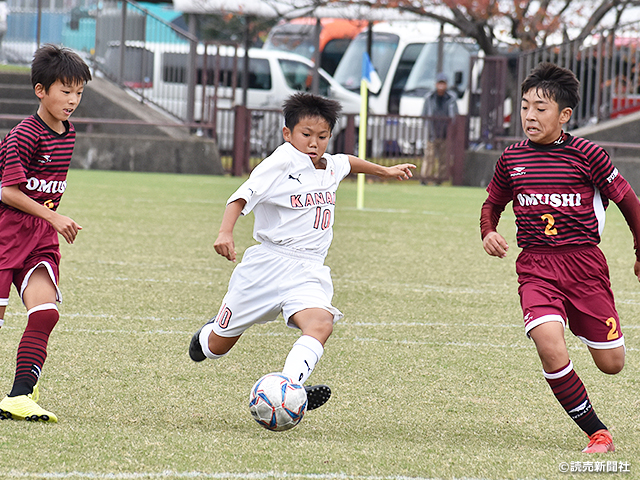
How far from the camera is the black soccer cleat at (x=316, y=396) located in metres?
3.80

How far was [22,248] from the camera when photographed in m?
3.99

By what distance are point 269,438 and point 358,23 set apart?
19660mm

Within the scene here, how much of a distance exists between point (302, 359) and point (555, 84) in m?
1.51

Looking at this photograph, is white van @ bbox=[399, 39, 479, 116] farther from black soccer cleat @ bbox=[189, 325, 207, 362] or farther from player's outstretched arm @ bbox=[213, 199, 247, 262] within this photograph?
player's outstretched arm @ bbox=[213, 199, 247, 262]

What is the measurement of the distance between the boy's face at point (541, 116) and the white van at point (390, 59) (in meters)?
20.8

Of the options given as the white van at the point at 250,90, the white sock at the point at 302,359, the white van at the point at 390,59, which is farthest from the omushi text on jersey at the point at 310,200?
the white van at the point at 390,59

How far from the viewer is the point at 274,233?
13.6 ft

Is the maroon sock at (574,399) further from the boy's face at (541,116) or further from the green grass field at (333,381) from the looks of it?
the boy's face at (541,116)

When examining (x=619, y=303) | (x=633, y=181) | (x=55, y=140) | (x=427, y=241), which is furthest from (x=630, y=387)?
(x=633, y=181)

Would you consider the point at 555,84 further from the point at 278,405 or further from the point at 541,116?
the point at 278,405

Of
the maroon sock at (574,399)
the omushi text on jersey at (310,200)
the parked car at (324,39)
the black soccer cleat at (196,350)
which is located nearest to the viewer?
the maroon sock at (574,399)

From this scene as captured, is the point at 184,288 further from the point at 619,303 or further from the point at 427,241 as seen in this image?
the point at 427,241

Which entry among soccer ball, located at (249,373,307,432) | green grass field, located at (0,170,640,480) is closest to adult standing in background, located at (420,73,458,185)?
green grass field, located at (0,170,640,480)

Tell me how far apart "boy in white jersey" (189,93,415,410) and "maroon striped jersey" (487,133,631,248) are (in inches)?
33.1
